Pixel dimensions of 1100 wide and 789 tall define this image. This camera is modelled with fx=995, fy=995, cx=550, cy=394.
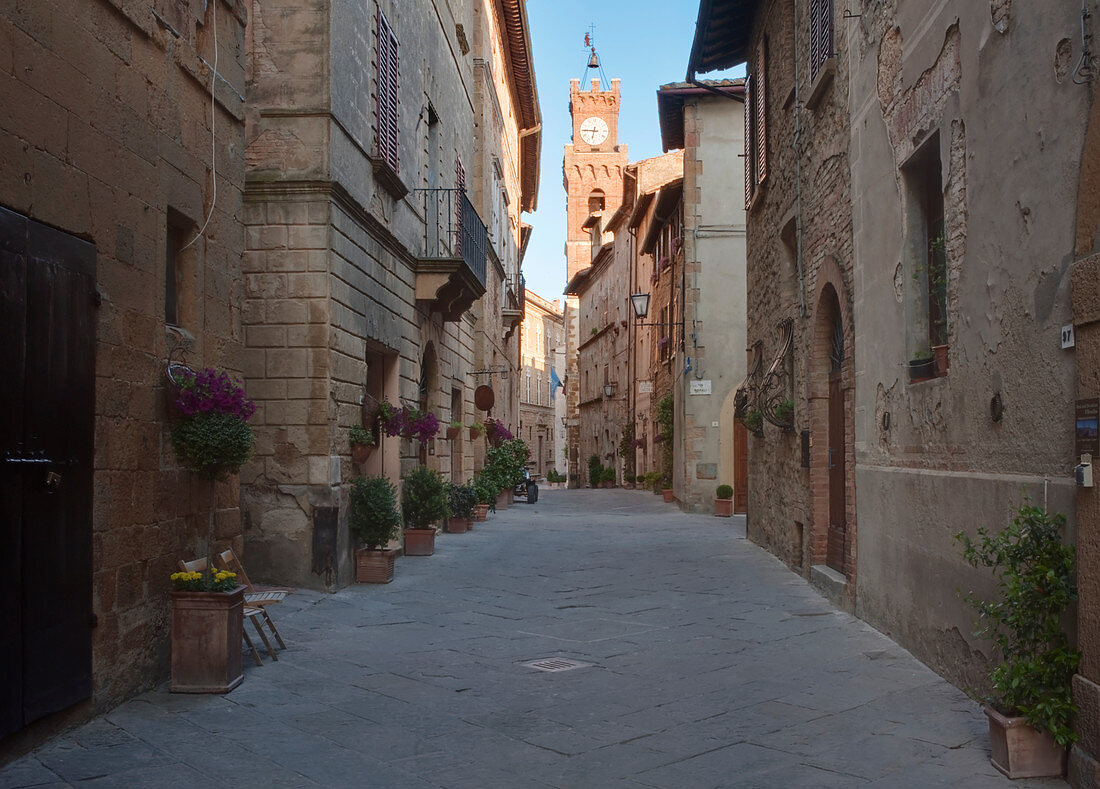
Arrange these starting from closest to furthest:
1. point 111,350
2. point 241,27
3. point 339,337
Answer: point 111,350
point 241,27
point 339,337

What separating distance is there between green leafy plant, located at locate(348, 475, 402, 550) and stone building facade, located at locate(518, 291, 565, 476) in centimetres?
4240

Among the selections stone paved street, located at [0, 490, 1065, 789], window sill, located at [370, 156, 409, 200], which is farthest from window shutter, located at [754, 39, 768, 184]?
stone paved street, located at [0, 490, 1065, 789]

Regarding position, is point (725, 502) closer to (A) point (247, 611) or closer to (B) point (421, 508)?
(B) point (421, 508)

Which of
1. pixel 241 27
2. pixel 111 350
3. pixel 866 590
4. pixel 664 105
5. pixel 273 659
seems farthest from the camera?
pixel 664 105

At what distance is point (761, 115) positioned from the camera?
13.1 metres

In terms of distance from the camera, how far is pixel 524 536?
1562 cm

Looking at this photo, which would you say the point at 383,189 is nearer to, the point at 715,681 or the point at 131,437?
the point at 131,437

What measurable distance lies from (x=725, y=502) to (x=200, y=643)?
15431 mm

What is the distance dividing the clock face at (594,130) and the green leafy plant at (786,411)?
50.7 metres

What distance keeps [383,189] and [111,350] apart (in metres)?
6.55

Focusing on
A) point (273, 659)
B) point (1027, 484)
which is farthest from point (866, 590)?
point (273, 659)

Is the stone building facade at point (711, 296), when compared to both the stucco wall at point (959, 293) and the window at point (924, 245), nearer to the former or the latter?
the stucco wall at point (959, 293)

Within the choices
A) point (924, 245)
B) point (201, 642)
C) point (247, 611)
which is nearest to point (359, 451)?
point (247, 611)

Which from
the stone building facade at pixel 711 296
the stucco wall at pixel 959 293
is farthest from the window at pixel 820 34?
→ the stone building facade at pixel 711 296
